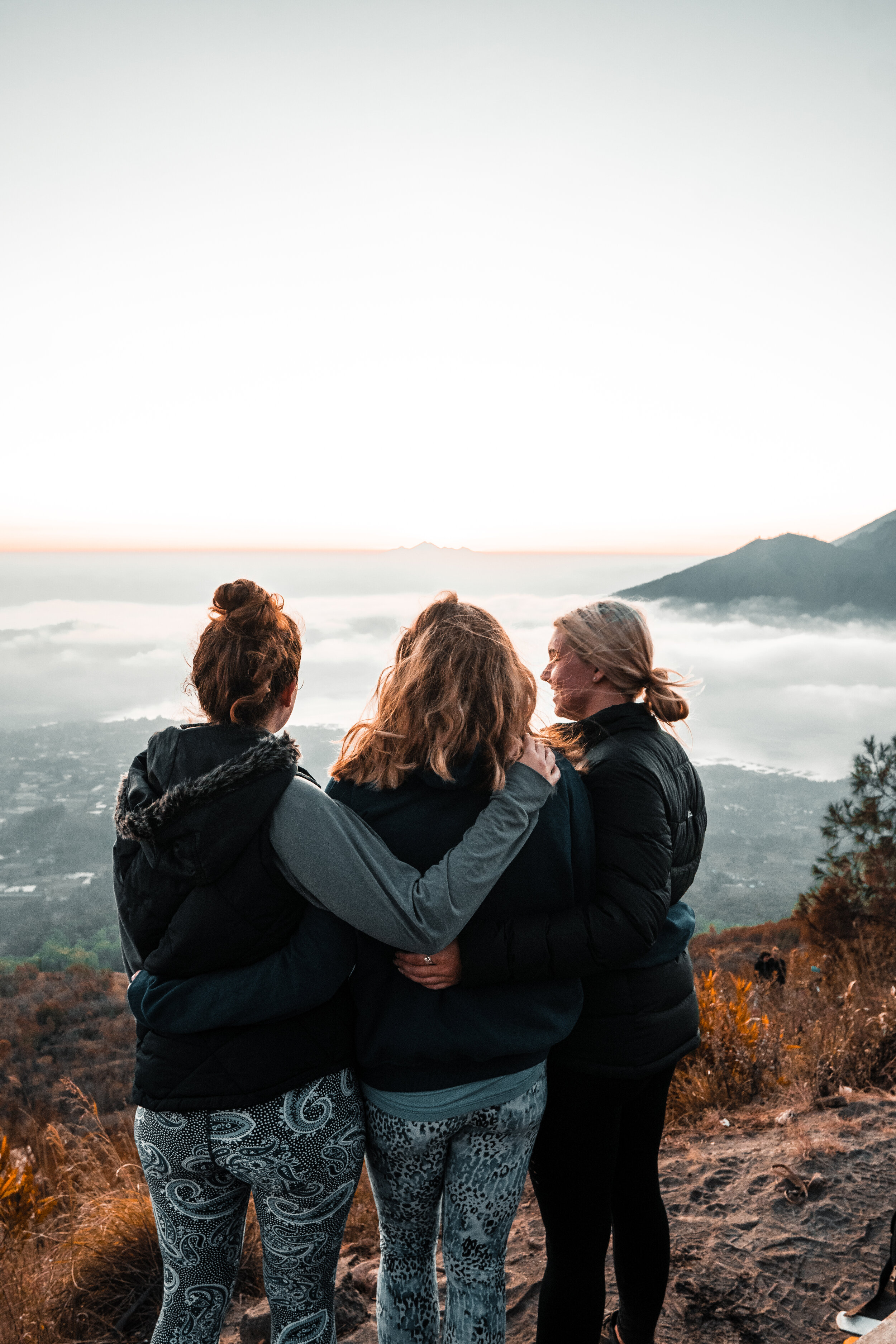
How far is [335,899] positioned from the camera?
129 cm

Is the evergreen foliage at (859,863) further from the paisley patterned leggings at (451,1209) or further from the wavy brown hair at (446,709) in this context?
the wavy brown hair at (446,709)

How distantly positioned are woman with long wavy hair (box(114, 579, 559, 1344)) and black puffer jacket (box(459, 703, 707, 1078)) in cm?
16

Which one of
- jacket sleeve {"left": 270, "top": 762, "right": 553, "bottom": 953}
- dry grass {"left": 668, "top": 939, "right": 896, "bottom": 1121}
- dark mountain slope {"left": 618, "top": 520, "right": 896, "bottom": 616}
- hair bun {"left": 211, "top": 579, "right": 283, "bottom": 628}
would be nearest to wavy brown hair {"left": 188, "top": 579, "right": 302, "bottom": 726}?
hair bun {"left": 211, "top": 579, "right": 283, "bottom": 628}

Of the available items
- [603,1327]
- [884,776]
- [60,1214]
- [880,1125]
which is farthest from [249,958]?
[884,776]

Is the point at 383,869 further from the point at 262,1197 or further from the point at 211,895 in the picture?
the point at 262,1197

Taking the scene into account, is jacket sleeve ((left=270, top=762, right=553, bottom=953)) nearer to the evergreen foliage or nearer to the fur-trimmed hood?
the fur-trimmed hood

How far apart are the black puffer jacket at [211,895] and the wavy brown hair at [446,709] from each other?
15 cm

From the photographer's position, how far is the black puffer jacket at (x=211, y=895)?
1280 millimetres

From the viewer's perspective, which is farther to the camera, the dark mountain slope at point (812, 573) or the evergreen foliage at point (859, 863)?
the dark mountain slope at point (812, 573)

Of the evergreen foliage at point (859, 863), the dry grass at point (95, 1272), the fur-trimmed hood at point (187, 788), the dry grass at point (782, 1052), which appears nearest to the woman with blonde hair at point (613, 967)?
the fur-trimmed hood at point (187, 788)

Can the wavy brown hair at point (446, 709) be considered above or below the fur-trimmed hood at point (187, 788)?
above

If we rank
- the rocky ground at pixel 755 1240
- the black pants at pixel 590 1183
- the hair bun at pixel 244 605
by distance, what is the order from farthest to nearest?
1. the rocky ground at pixel 755 1240
2. the black pants at pixel 590 1183
3. the hair bun at pixel 244 605

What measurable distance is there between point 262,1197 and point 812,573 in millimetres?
157193

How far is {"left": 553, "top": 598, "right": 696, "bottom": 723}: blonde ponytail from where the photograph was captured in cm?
169
